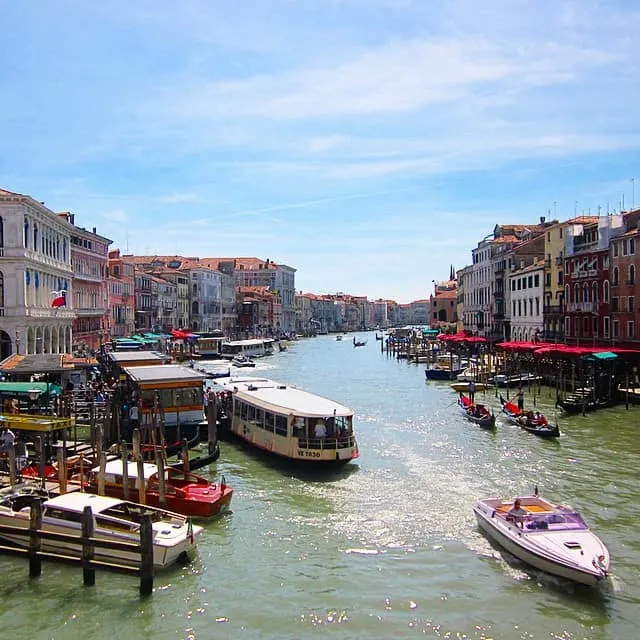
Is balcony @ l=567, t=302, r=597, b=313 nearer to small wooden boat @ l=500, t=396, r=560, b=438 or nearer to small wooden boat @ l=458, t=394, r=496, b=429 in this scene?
small wooden boat @ l=458, t=394, r=496, b=429

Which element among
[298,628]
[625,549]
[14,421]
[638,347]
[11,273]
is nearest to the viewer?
[298,628]

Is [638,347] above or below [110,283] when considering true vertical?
below

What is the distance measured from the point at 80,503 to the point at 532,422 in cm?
1621

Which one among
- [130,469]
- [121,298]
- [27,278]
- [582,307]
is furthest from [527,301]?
[130,469]

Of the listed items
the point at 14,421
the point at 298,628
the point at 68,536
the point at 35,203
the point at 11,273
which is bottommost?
the point at 298,628

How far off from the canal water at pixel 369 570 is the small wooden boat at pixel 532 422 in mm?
2059

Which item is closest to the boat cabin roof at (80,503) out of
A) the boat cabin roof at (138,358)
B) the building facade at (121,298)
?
the boat cabin roof at (138,358)

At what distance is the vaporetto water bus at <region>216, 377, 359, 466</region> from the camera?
18.9 m

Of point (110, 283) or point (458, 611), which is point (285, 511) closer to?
point (458, 611)

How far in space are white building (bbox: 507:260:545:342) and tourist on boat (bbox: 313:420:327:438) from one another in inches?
1286

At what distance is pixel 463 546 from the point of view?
13672 millimetres

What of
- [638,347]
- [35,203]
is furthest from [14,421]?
[638,347]

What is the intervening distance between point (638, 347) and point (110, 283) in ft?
132

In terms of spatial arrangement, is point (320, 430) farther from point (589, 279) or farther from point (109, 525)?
point (589, 279)
